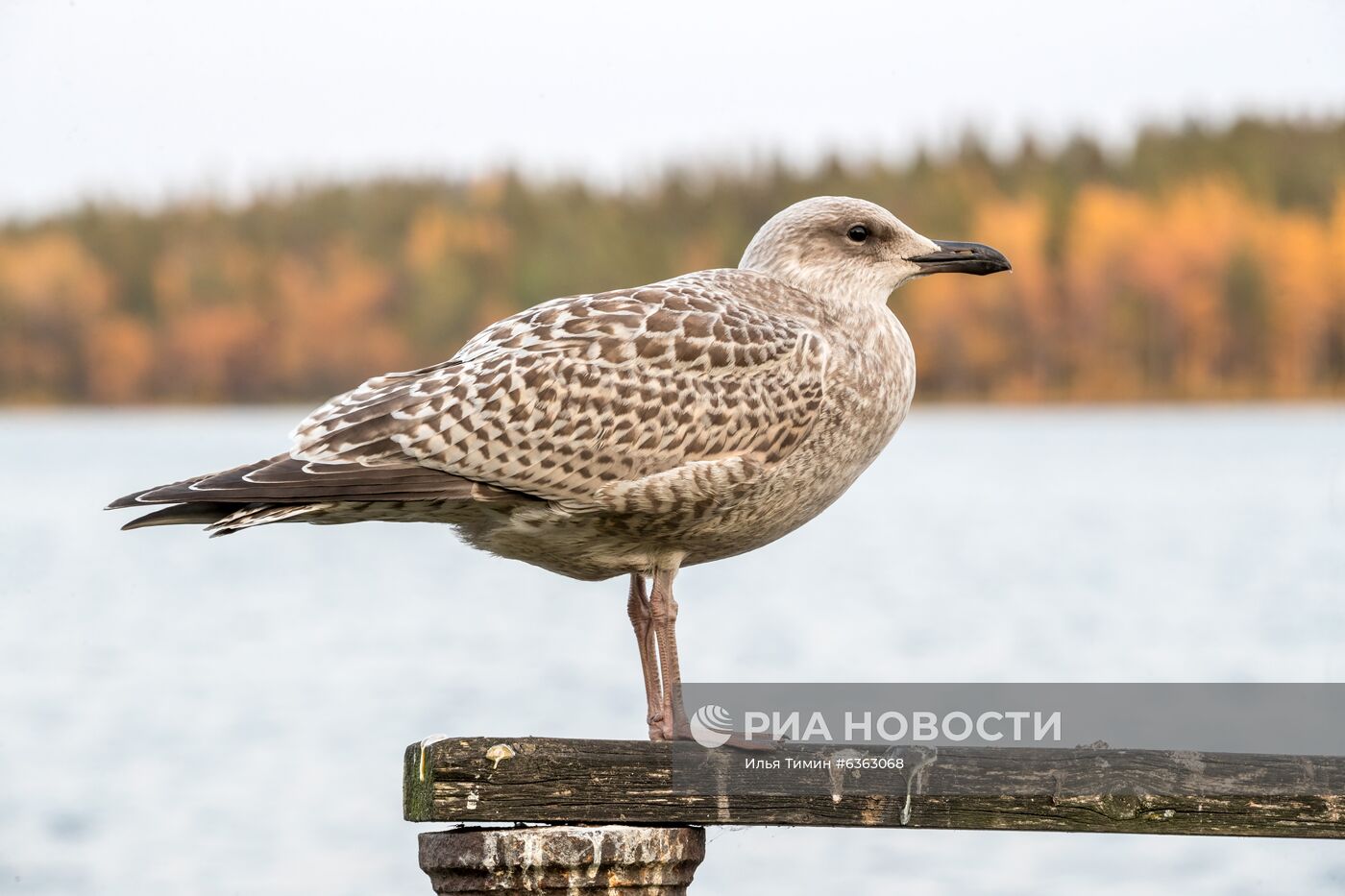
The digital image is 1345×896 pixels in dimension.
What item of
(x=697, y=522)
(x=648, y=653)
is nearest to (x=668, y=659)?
(x=648, y=653)

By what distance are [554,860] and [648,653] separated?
46.0 inches

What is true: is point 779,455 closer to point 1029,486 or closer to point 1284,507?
point 1284,507

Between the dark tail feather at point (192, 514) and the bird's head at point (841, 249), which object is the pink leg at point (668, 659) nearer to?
the bird's head at point (841, 249)

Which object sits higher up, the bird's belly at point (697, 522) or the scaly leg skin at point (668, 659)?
the bird's belly at point (697, 522)

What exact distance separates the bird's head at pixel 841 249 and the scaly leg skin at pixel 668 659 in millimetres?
1244

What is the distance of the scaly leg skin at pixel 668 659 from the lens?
5.55 m

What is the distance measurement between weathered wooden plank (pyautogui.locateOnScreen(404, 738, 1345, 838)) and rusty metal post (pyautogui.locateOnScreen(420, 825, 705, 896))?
0.19ft

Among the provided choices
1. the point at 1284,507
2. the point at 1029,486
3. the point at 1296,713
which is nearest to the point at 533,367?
the point at 1296,713

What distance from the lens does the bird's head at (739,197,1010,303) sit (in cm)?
632

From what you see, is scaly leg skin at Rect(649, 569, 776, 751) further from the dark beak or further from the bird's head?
the dark beak

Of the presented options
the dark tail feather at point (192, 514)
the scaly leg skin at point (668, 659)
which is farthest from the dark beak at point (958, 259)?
the dark tail feather at point (192, 514)

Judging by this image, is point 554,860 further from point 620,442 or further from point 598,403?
point 598,403

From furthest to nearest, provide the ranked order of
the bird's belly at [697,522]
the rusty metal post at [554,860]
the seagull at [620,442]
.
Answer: the bird's belly at [697,522], the seagull at [620,442], the rusty metal post at [554,860]

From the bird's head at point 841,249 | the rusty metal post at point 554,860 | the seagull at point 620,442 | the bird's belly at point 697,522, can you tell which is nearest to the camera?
the rusty metal post at point 554,860
